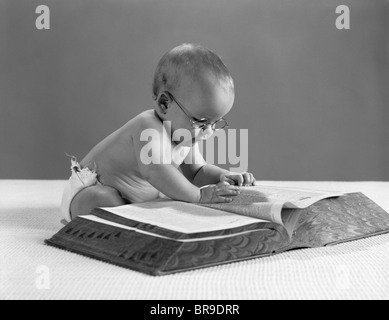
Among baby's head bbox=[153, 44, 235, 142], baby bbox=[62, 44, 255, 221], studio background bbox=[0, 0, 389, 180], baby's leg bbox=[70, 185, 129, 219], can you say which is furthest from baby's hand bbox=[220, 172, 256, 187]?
studio background bbox=[0, 0, 389, 180]

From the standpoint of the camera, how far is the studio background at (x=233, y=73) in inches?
87.2

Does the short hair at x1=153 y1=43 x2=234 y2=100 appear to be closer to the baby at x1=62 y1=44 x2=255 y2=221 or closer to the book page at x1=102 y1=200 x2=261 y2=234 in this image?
the baby at x1=62 y1=44 x2=255 y2=221

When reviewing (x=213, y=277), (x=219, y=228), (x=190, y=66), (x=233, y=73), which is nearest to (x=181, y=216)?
(x=219, y=228)

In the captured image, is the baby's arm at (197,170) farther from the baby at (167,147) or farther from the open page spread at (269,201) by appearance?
the open page spread at (269,201)

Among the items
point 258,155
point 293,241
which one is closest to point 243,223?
point 293,241

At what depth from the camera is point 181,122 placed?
50.6 inches

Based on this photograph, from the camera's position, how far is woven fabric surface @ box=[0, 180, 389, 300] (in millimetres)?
805

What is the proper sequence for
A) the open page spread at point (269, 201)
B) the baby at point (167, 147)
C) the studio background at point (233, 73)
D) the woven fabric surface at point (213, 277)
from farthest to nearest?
1. the studio background at point (233, 73)
2. the baby at point (167, 147)
3. the open page spread at point (269, 201)
4. the woven fabric surface at point (213, 277)

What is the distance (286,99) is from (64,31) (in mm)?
803

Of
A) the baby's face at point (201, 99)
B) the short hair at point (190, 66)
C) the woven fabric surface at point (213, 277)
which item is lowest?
the woven fabric surface at point (213, 277)

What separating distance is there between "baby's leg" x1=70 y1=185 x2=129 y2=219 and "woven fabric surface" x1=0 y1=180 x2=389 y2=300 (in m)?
0.11

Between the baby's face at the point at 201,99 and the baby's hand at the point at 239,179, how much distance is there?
0.13 metres

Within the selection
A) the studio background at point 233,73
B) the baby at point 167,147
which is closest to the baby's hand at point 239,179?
the baby at point 167,147

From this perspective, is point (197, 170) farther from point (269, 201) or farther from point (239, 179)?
point (269, 201)
